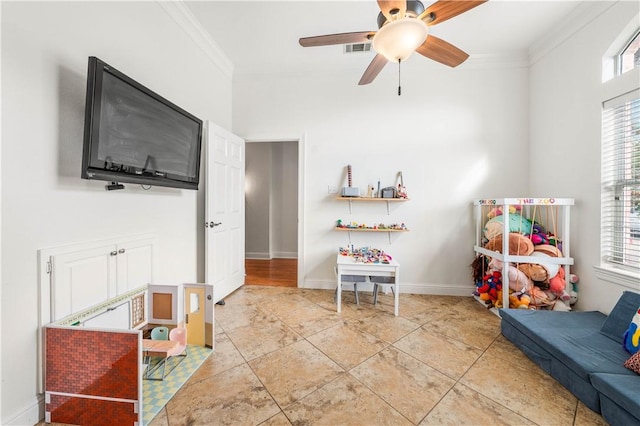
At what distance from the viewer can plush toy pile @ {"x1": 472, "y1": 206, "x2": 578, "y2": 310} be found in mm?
2381

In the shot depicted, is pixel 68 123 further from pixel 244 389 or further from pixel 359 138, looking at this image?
pixel 359 138

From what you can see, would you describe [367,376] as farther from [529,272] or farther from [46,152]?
[46,152]

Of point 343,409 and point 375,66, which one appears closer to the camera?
point 343,409

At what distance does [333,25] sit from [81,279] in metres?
3.01

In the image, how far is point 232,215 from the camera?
314 cm

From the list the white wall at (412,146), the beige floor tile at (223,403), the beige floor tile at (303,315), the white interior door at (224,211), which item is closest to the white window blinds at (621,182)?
the white wall at (412,146)

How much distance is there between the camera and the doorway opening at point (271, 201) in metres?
5.28

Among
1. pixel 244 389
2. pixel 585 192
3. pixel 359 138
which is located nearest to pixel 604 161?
pixel 585 192

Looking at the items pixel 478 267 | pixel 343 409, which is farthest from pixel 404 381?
pixel 478 267

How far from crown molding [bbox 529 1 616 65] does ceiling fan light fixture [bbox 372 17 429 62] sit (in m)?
1.99

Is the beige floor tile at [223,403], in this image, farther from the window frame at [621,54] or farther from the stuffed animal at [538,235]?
the window frame at [621,54]

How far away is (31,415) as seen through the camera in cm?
130

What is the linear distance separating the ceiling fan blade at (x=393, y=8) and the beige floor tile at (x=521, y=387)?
235 cm

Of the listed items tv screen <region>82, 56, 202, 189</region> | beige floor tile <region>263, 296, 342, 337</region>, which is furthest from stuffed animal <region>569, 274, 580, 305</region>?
tv screen <region>82, 56, 202, 189</region>
